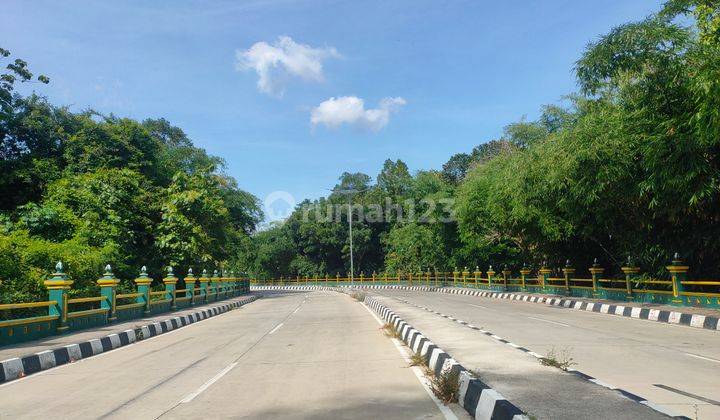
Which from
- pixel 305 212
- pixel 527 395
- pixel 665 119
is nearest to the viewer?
pixel 527 395

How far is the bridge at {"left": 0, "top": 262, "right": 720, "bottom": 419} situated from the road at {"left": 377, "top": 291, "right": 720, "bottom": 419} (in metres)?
0.03

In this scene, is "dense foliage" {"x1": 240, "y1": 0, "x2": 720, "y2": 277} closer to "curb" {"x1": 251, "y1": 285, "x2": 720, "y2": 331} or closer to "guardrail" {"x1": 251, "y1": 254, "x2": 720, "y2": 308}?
"guardrail" {"x1": 251, "y1": 254, "x2": 720, "y2": 308}

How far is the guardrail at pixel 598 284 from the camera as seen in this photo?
16203mm

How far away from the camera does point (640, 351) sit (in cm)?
927

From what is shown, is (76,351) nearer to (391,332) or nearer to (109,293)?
(109,293)

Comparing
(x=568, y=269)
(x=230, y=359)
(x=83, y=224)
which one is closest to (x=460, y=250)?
(x=568, y=269)

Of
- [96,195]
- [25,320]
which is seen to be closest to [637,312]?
[25,320]

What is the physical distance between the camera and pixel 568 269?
973 inches

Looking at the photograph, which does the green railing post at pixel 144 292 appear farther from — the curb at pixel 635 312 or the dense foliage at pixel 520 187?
the curb at pixel 635 312

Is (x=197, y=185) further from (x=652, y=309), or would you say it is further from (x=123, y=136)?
(x=652, y=309)

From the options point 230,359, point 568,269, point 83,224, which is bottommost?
point 230,359

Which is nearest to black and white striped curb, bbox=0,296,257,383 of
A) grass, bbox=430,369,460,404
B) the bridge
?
the bridge

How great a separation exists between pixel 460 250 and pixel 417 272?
14.7m

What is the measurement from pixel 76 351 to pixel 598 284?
19076 mm
